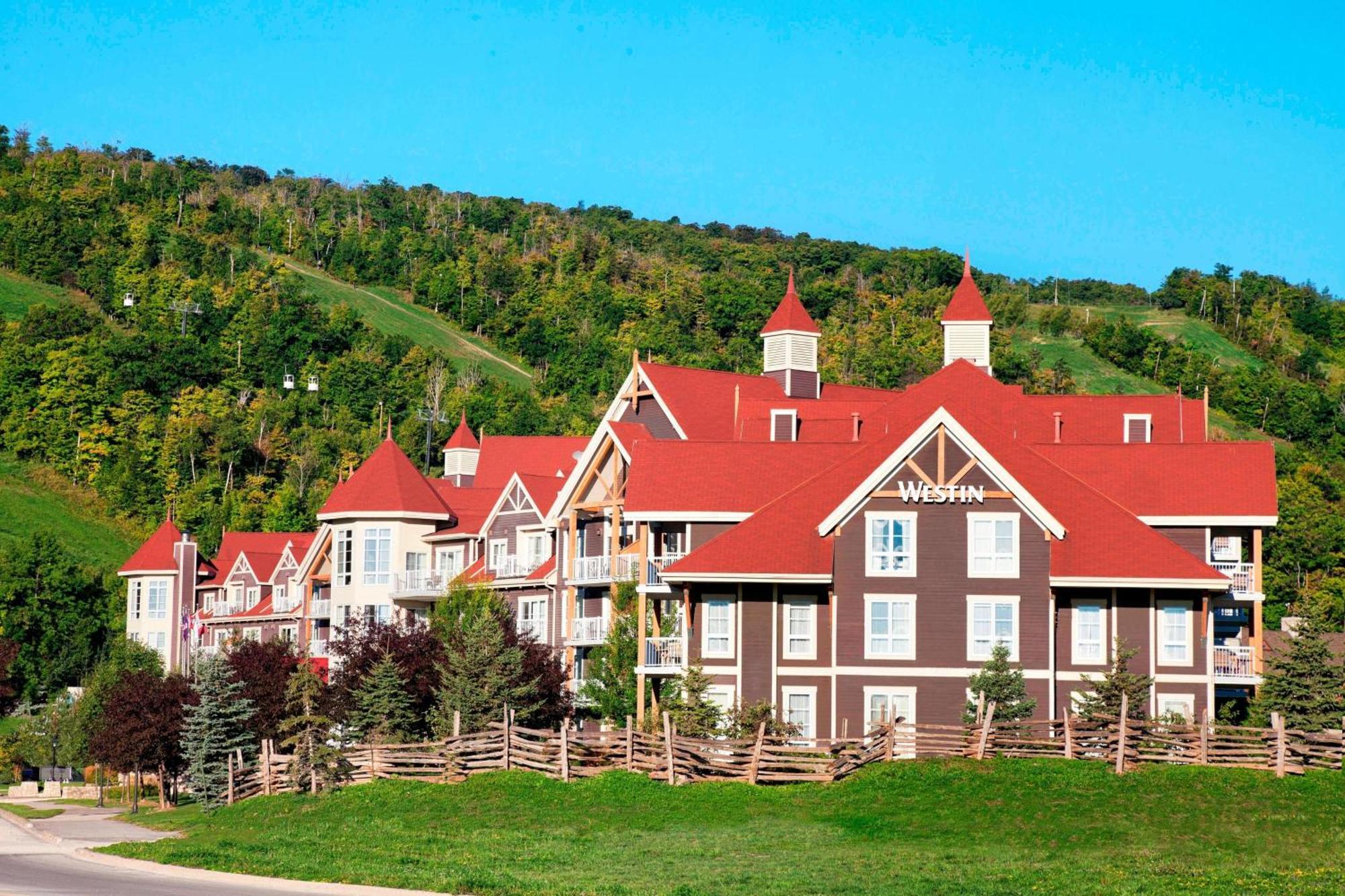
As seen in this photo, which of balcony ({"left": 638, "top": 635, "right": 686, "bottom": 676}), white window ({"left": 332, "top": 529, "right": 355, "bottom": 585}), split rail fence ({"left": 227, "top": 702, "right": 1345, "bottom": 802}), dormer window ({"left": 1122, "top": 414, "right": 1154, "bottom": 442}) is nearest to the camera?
split rail fence ({"left": 227, "top": 702, "right": 1345, "bottom": 802})

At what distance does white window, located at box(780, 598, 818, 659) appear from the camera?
1957 inches

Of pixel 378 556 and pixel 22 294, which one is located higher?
pixel 22 294

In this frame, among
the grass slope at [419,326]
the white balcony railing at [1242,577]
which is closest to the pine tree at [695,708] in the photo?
the white balcony railing at [1242,577]

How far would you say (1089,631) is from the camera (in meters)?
49.5

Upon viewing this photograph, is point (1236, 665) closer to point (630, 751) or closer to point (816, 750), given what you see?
point (816, 750)

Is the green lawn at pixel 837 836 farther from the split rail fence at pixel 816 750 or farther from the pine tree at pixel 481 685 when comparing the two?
the pine tree at pixel 481 685

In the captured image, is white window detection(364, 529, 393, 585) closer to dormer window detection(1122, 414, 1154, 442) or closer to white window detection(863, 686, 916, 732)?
dormer window detection(1122, 414, 1154, 442)

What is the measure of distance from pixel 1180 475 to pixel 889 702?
1228cm

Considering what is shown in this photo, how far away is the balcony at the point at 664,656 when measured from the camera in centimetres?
5134

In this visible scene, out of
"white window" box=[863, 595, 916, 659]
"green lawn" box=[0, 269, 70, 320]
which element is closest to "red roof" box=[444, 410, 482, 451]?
"white window" box=[863, 595, 916, 659]

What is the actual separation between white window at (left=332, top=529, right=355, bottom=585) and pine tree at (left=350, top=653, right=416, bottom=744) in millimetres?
23521

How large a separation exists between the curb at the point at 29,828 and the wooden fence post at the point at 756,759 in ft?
51.8

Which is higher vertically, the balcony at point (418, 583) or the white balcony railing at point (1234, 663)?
the balcony at point (418, 583)

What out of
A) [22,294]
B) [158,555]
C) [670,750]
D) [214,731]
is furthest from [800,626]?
[22,294]
